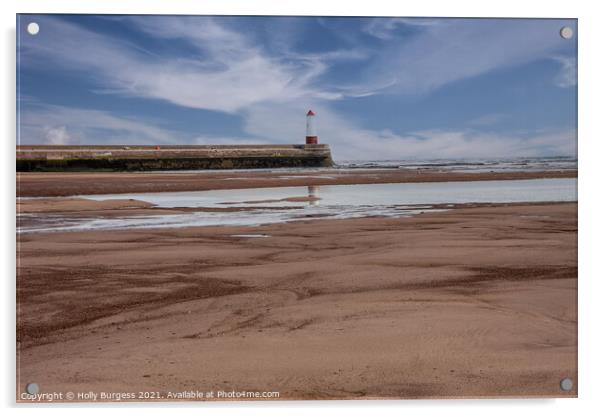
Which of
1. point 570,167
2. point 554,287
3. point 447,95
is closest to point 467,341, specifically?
point 554,287

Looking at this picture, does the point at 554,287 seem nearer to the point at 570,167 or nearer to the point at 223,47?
the point at 570,167

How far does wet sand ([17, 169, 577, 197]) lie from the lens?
3949 mm

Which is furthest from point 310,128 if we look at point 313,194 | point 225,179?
point 225,179

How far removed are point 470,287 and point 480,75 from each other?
134 cm

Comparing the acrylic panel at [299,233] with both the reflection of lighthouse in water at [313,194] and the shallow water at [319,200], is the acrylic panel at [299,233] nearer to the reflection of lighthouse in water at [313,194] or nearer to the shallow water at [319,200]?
the shallow water at [319,200]

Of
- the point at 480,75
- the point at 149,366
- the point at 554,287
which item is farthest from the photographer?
the point at 480,75

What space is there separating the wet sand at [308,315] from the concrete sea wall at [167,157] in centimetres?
20

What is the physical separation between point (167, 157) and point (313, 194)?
138 centimetres

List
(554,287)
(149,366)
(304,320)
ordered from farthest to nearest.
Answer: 1. (554,287)
2. (304,320)
3. (149,366)

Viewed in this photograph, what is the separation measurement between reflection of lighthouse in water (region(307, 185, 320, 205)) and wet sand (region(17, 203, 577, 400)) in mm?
1104

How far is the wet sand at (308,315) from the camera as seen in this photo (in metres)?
3.00

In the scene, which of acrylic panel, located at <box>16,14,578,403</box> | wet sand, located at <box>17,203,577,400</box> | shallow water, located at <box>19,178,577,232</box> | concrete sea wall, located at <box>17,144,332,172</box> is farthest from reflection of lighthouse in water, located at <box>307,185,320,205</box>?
wet sand, located at <box>17,203,577,400</box>

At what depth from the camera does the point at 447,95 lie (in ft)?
12.2

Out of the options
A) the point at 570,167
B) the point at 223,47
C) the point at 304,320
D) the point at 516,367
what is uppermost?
the point at 223,47
